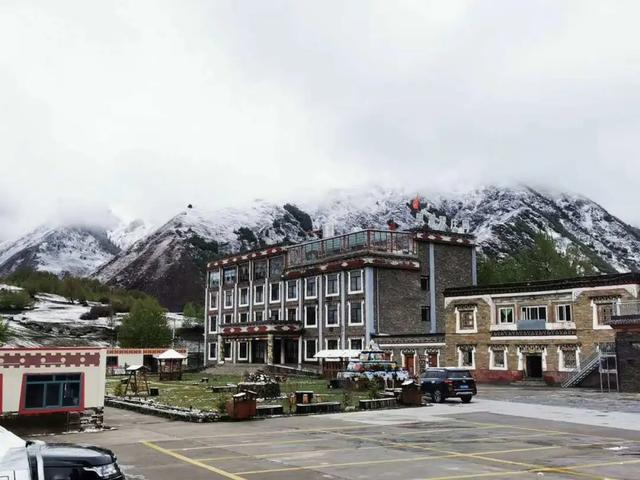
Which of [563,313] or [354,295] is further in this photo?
[354,295]

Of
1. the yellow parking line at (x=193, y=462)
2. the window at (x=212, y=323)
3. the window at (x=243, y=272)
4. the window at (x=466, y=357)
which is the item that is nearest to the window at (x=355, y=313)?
the window at (x=466, y=357)

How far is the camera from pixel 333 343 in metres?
62.9

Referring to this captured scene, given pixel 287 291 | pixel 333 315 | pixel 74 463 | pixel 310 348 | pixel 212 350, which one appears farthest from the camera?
pixel 212 350

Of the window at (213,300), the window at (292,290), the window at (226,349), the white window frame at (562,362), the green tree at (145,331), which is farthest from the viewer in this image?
the green tree at (145,331)

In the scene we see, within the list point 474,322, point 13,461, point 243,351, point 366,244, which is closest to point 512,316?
point 474,322

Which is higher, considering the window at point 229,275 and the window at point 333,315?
the window at point 229,275

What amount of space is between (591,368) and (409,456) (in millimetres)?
31922

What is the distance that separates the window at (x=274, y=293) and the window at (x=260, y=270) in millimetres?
1991

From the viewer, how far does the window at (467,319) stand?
51.3 metres

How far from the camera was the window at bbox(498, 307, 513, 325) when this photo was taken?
4930cm

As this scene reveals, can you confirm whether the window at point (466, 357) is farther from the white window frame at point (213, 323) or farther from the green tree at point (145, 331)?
the green tree at point (145, 331)

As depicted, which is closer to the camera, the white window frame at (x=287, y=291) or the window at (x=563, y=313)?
the window at (x=563, y=313)

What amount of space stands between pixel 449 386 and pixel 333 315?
33.0m

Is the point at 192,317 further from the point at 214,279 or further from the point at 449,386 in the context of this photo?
the point at 449,386
